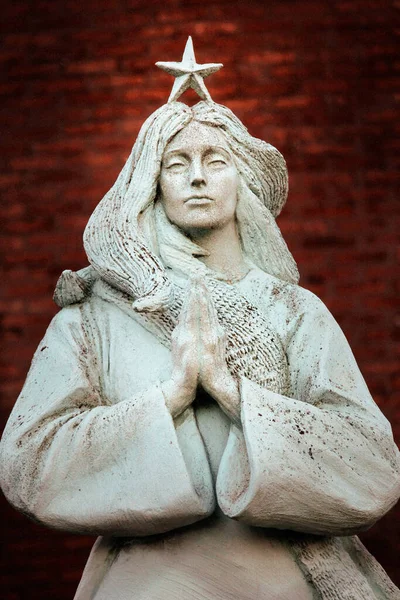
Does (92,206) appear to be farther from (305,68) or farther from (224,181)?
(224,181)

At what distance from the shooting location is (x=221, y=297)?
4.52 m

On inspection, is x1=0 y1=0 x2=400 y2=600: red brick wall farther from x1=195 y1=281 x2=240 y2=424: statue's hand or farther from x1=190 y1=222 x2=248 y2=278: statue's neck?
x1=195 y1=281 x2=240 y2=424: statue's hand

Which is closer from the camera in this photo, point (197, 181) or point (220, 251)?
point (197, 181)

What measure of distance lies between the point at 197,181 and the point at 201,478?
90 centimetres

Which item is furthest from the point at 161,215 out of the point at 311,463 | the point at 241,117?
the point at 241,117

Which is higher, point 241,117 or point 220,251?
point 241,117

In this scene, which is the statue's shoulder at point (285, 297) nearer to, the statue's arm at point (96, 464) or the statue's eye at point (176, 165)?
the statue's eye at point (176, 165)

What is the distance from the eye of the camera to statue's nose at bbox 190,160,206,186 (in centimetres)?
460

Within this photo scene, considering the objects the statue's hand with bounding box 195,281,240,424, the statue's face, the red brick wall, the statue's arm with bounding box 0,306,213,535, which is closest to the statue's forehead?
the statue's face

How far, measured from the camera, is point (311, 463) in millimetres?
4156

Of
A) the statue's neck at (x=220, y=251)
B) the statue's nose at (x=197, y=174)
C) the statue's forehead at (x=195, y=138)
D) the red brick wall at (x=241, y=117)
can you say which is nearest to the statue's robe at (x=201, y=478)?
the statue's neck at (x=220, y=251)

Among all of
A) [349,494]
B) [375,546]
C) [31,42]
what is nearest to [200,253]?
[349,494]

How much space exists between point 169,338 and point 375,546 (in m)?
2.39

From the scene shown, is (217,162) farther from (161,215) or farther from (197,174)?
(161,215)
